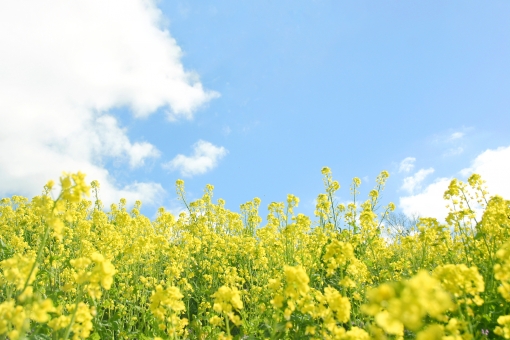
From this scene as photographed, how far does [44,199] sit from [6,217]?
8865 mm

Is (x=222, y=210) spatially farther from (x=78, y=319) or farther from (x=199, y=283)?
(x=78, y=319)

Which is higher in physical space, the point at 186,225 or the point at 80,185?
the point at 186,225

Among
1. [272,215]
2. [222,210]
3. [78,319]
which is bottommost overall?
[78,319]

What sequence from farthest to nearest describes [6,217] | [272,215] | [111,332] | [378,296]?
[6,217]
[272,215]
[111,332]
[378,296]

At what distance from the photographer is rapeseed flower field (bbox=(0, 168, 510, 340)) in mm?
2611

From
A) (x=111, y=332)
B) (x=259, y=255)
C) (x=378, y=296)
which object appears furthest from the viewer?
(x=259, y=255)

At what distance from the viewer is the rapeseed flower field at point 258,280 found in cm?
261

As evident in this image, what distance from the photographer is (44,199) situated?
119 inches

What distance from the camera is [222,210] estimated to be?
10.7 m

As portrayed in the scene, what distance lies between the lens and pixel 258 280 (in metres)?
6.29

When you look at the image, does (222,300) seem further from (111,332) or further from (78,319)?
(111,332)

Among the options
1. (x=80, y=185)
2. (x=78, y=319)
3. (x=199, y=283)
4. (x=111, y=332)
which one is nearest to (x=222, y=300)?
(x=78, y=319)

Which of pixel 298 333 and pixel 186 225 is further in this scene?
pixel 186 225

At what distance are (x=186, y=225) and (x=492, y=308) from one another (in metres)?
7.00
